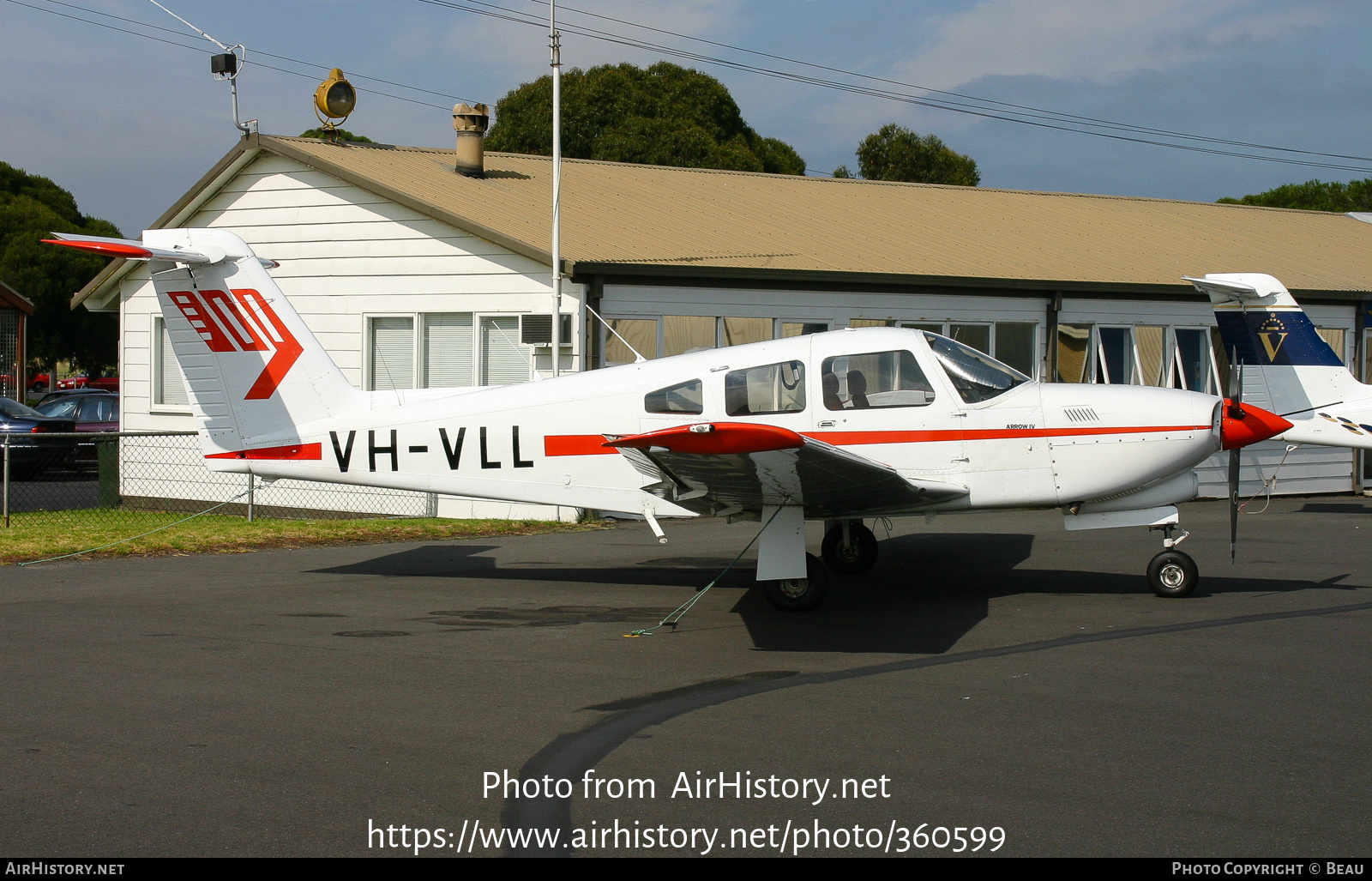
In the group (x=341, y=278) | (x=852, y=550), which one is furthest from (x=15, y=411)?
(x=852, y=550)

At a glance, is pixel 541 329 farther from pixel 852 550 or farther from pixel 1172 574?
pixel 1172 574

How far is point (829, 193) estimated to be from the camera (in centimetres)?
2241

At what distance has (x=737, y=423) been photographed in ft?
28.5

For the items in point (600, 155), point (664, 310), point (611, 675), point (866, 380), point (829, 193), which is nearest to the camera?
point (611, 675)

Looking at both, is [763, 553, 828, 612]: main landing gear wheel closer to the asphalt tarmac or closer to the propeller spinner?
the asphalt tarmac

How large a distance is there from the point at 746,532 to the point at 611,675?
23.8 feet

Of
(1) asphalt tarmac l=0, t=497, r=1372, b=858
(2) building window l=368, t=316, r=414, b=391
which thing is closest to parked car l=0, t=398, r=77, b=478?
(2) building window l=368, t=316, r=414, b=391

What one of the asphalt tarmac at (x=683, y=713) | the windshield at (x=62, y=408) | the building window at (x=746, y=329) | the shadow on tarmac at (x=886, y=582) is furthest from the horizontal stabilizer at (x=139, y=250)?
the windshield at (x=62, y=408)

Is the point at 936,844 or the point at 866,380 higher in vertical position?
the point at 866,380

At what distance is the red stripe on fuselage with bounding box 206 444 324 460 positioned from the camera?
1059 centimetres

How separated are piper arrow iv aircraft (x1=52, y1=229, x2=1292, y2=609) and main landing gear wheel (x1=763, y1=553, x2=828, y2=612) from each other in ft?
0.05
